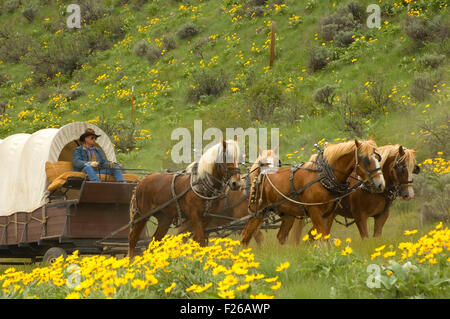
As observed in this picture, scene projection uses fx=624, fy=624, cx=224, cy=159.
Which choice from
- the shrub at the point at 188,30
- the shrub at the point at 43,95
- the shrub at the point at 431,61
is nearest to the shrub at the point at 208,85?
the shrub at the point at 188,30

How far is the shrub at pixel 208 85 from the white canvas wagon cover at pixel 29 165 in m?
13.9

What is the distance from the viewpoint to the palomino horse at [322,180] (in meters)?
9.49

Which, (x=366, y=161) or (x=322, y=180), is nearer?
(x=366, y=161)

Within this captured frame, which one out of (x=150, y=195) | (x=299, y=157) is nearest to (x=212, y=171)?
(x=150, y=195)

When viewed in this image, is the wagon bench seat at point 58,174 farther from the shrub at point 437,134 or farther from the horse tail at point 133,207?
the shrub at point 437,134

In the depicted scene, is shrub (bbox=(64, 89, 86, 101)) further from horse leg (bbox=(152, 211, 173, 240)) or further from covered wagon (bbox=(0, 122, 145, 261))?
horse leg (bbox=(152, 211, 173, 240))

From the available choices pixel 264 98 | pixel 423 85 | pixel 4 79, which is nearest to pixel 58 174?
pixel 264 98

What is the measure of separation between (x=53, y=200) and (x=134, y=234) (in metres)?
1.83

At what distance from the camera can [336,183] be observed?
9703 mm

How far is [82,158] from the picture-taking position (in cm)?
1251

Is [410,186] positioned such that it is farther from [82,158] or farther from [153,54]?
[153,54]

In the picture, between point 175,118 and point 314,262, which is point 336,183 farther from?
point 175,118

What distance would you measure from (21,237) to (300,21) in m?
20.0

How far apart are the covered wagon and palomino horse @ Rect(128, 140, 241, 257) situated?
1.77 ft
